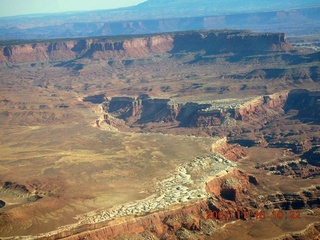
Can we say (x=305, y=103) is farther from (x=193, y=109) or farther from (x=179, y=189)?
(x=179, y=189)

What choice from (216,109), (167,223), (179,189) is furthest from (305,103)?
(167,223)

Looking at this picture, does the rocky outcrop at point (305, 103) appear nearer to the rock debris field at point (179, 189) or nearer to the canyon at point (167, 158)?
the canyon at point (167, 158)

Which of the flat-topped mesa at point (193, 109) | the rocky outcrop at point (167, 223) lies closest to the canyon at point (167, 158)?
the rocky outcrop at point (167, 223)

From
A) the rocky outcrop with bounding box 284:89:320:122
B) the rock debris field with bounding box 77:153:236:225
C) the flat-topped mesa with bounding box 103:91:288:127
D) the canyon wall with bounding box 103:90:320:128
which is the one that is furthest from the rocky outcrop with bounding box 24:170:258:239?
the rocky outcrop with bounding box 284:89:320:122

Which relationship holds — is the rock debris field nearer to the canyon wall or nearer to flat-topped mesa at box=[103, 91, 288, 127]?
flat-topped mesa at box=[103, 91, 288, 127]

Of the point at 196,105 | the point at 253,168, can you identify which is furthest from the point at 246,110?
the point at 253,168

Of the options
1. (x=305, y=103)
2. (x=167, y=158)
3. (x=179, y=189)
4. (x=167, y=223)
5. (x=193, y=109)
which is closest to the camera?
(x=167, y=223)
